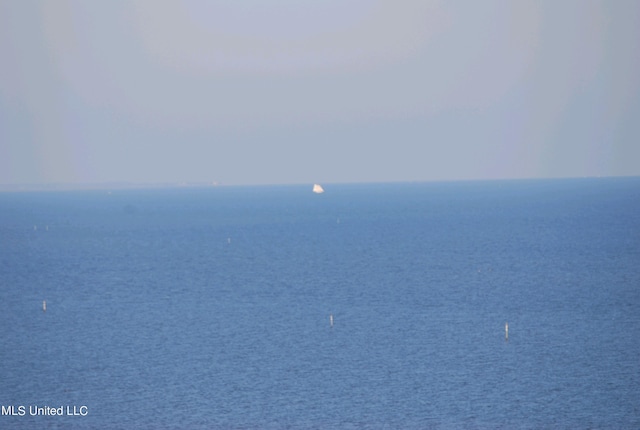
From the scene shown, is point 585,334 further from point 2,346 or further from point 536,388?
point 2,346

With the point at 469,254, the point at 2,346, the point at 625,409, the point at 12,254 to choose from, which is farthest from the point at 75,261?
the point at 625,409

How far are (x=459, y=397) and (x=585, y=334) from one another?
22566mm

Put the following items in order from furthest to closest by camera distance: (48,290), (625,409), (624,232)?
(624,232) → (48,290) → (625,409)

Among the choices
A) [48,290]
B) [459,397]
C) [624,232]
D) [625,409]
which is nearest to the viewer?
[625,409]

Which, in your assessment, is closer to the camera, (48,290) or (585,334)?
(585,334)

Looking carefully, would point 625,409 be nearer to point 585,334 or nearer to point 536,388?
point 536,388

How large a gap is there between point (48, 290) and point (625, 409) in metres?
76.5

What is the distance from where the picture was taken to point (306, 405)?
5572cm

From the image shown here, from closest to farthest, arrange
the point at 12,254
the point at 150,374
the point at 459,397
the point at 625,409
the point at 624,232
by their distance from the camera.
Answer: the point at 625,409 < the point at 459,397 < the point at 150,374 < the point at 12,254 < the point at 624,232

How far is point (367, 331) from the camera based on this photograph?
78688 mm

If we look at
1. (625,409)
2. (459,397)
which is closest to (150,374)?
(459,397)

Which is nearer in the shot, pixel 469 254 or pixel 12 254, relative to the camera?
pixel 469 254

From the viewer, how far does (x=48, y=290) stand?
110 m

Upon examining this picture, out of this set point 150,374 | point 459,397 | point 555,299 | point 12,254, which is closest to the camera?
point 459,397
